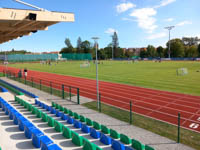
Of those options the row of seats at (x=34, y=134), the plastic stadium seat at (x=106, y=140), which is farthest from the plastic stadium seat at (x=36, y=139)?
the plastic stadium seat at (x=106, y=140)

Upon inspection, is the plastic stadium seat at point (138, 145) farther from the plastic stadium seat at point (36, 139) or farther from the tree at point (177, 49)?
the tree at point (177, 49)

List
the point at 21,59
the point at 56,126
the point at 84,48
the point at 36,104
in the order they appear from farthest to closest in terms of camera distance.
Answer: the point at 84,48
the point at 21,59
the point at 36,104
the point at 56,126

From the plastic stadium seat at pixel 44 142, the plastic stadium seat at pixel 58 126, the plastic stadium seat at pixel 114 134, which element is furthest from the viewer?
the plastic stadium seat at pixel 58 126

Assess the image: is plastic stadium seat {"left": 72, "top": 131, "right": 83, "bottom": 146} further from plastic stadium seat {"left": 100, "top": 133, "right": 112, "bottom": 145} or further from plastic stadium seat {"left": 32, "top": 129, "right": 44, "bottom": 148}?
plastic stadium seat {"left": 32, "top": 129, "right": 44, "bottom": 148}

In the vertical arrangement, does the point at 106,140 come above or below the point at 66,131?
below

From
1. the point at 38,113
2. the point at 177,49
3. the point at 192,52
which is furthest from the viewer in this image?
the point at 177,49

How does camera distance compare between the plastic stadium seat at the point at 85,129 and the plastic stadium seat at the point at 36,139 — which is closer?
the plastic stadium seat at the point at 36,139

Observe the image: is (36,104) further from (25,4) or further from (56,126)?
(25,4)

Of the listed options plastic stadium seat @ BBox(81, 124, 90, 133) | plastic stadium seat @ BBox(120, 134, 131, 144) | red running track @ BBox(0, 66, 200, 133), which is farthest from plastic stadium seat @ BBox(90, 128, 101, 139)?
red running track @ BBox(0, 66, 200, 133)

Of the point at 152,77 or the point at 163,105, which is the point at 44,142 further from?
the point at 152,77

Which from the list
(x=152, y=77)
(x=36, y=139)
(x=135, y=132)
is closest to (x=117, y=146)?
(x=135, y=132)

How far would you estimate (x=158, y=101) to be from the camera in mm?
14117

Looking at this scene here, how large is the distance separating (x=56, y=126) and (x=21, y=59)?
343 feet

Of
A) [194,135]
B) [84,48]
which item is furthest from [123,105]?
[84,48]
